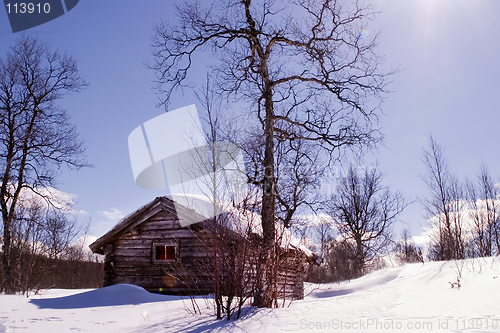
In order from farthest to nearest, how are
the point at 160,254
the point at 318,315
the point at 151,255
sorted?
the point at 160,254, the point at 151,255, the point at 318,315

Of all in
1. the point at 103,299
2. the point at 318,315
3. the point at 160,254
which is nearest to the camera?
the point at 318,315

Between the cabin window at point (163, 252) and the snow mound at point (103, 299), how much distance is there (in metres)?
1.96

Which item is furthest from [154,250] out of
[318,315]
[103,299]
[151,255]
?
[318,315]

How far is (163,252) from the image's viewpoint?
11.6 metres

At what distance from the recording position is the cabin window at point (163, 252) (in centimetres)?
1125

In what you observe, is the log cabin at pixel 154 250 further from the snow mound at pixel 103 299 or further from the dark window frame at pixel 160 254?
the snow mound at pixel 103 299

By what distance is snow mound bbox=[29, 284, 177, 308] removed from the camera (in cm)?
767

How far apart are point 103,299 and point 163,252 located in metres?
3.29

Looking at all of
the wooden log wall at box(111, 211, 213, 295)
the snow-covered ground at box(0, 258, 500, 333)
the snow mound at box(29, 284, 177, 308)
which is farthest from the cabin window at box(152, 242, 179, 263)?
the snow-covered ground at box(0, 258, 500, 333)

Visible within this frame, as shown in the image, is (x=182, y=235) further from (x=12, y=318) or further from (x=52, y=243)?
(x=52, y=243)

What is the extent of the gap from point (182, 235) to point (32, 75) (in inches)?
502

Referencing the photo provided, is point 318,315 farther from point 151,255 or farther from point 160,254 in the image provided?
point 160,254

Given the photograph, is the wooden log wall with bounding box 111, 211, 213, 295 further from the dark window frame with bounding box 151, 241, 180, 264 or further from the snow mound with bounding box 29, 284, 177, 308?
the snow mound with bounding box 29, 284, 177, 308

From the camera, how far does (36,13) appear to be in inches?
307
